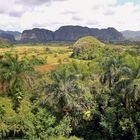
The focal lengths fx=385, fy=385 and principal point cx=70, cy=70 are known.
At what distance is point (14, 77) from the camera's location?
63000mm

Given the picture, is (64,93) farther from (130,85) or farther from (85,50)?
(85,50)

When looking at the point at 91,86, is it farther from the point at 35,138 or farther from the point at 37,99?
the point at 35,138

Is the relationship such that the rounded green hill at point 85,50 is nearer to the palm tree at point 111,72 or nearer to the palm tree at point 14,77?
the palm tree at point 111,72

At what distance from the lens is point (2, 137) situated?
61625 mm

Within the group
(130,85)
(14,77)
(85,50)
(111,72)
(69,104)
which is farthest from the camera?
(85,50)

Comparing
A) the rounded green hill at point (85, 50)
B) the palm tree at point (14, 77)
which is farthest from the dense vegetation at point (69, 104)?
the rounded green hill at point (85, 50)

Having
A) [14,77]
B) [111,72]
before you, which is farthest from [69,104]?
[111,72]

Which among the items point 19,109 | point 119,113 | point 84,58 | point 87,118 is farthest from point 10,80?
point 84,58

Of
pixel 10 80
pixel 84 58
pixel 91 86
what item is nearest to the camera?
pixel 10 80

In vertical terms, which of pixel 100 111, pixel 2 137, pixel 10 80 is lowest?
pixel 2 137

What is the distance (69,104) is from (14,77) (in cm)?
1134

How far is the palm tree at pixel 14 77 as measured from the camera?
6322 cm

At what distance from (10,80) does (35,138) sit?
15.8m

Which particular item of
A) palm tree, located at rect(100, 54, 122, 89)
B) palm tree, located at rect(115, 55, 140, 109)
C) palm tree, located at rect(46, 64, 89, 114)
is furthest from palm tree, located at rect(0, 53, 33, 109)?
palm tree, located at rect(115, 55, 140, 109)
